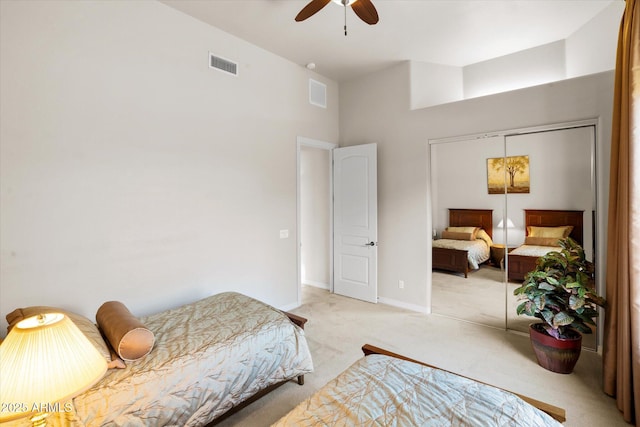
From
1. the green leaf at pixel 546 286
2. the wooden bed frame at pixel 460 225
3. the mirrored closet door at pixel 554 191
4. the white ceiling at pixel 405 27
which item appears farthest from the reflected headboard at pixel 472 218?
the white ceiling at pixel 405 27

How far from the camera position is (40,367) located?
0.95m

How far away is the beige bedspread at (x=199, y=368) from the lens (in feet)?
5.17

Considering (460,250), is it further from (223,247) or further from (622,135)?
(223,247)

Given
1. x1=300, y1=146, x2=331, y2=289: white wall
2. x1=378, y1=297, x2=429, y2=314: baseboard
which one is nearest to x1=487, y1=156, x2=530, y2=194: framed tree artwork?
x1=378, y1=297, x2=429, y2=314: baseboard

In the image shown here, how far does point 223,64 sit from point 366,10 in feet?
5.75

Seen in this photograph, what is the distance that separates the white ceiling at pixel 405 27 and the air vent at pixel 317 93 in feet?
1.25

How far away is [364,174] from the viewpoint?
4449 mm

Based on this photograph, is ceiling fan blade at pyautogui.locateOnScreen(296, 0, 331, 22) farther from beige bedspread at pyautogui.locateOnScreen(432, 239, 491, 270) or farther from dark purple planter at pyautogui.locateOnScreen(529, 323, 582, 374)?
dark purple planter at pyautogui.locateOnScreen(529, 323, 582, 374)

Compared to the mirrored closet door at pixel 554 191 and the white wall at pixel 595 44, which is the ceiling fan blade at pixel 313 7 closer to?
the mirrored closet door at pixel 554 191

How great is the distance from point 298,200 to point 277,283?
45.1 inches

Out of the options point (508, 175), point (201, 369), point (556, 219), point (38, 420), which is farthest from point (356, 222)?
point (38, 420)

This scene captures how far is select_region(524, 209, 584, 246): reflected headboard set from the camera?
2986mm

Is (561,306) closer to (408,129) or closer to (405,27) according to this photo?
(408,129)

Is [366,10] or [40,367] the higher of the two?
[366,10]
